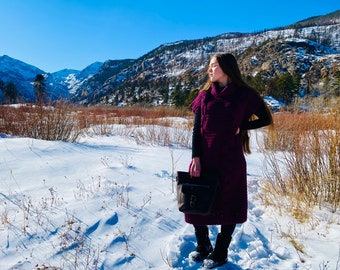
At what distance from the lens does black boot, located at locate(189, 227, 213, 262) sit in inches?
89.2

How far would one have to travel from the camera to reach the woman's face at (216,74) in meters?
2.05

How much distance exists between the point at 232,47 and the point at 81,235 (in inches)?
5774

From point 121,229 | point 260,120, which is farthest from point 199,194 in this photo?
point 121,229

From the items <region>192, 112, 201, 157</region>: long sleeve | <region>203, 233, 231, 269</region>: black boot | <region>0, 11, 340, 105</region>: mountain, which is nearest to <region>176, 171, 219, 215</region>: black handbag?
<region>192, 112, 201, 157</region>: long sleeve

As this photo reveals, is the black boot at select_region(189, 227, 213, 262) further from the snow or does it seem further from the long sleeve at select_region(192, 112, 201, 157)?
the long sleeve at select_region(192, 112, 201, 157)

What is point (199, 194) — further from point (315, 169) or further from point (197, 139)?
point (315, 169)

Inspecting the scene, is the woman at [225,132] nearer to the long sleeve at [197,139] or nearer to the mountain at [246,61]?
the long sleeve at [197,139]

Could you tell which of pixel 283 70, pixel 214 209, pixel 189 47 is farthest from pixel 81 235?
pixel 189 47

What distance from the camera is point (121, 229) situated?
264cm

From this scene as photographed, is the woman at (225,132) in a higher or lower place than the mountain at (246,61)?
lower

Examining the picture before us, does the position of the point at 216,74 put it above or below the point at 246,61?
below

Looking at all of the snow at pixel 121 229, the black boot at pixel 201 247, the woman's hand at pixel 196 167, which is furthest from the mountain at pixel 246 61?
the woman's hand at pixel 196 167

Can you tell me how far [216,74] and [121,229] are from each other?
173 cm

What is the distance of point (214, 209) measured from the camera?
2.09m
